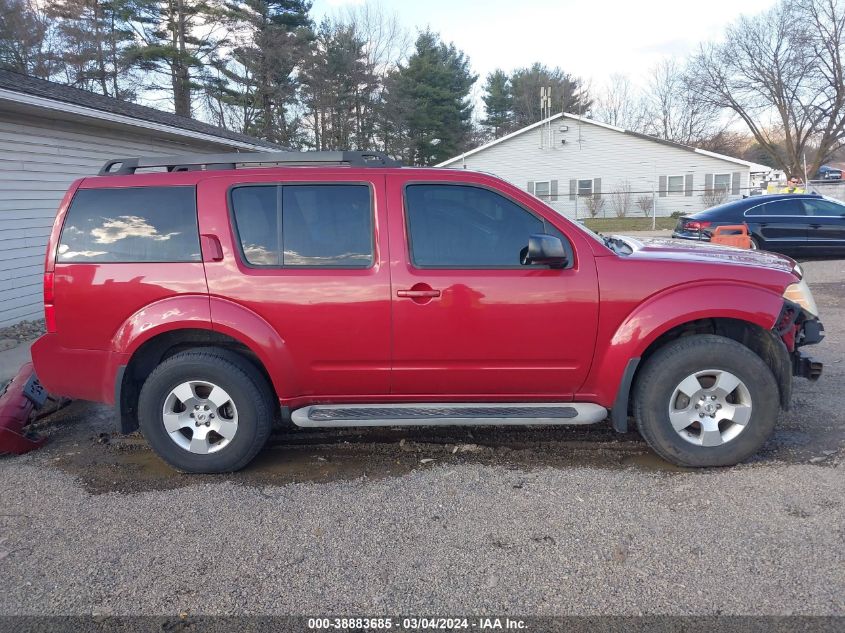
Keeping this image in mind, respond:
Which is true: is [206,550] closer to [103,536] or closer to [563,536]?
Result: [103,536]

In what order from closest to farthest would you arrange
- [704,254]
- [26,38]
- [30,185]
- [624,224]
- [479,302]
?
[479,302] < [704,254] < [30,185] < [26,38] < [624,224]

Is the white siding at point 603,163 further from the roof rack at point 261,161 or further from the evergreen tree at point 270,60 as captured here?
the roof rack at point 261,161

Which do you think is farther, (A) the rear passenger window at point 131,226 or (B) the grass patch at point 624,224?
(B) the grass patch at point 624,224

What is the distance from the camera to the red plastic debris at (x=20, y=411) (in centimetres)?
443

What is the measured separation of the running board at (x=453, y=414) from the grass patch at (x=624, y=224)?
80.2ft

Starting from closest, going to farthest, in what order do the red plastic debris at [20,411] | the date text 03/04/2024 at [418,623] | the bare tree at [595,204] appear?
the date text 03/04/2024 at [418,623], the red plastic debris at [20,411], the bare tree at [595,204]

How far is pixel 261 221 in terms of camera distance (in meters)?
3.95

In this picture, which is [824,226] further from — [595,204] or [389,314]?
[595,204]

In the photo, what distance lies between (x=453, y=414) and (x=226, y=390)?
144 centimetres

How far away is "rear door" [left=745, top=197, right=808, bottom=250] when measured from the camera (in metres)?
12.6

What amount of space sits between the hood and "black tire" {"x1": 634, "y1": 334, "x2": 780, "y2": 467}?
1.65 feet

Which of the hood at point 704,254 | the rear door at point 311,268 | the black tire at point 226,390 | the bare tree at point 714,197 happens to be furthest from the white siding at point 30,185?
the bare tree at point 714,197

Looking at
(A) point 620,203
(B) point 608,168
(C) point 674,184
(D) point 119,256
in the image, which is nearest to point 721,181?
(C) point 674,184

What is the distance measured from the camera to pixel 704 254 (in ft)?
13.2
